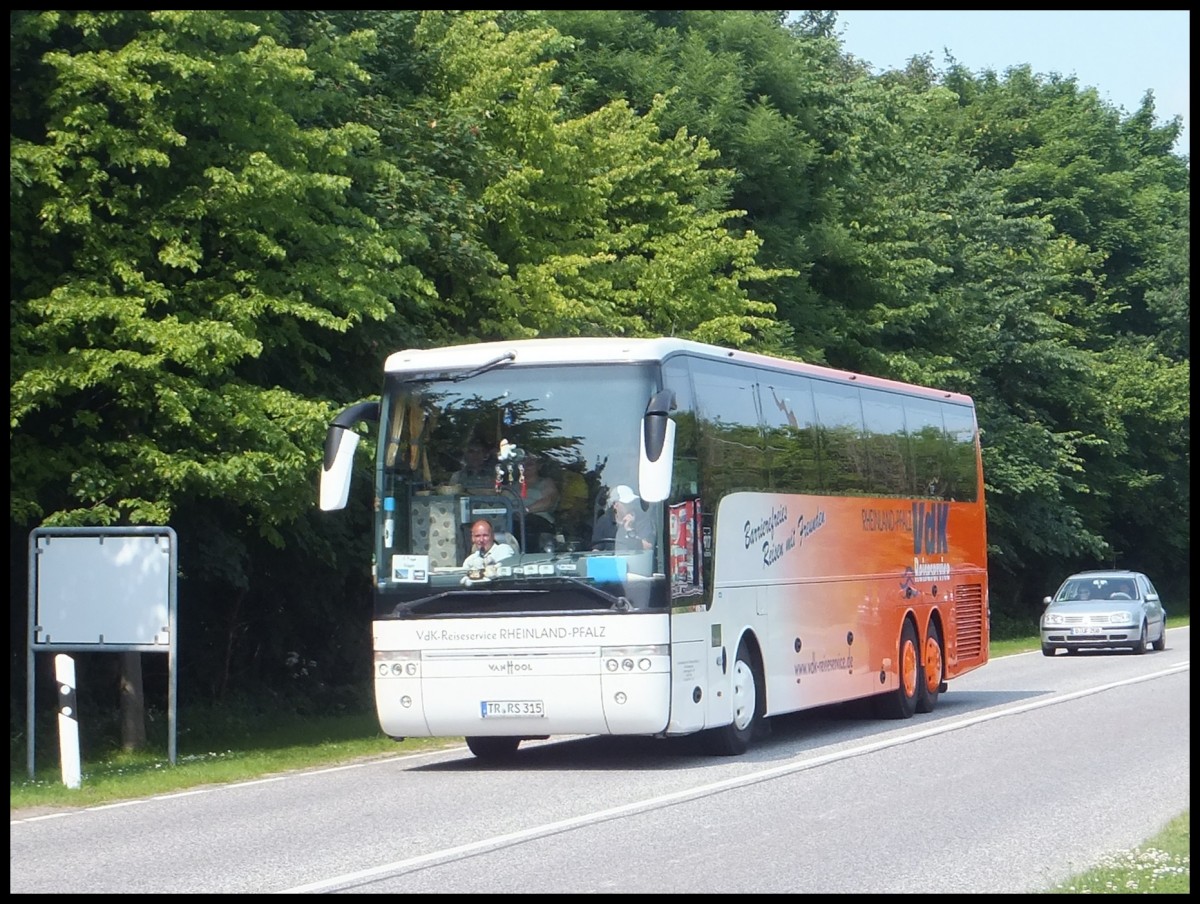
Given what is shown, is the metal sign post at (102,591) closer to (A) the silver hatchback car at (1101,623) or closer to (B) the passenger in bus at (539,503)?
(B) the passenger in bus at (539,503)

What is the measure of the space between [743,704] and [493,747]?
2.45 meters

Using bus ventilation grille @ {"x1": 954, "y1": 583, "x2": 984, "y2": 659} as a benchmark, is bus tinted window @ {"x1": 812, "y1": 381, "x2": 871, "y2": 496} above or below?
above

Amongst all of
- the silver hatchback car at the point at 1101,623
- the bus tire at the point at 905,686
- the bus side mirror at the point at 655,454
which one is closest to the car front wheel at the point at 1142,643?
the silver hatchback car at the point at 1101,623

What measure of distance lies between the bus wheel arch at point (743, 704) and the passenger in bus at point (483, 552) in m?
2.67

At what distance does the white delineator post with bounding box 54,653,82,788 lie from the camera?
16453mm

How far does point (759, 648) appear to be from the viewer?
17.8 meters

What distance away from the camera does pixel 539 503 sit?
15680 millimetres

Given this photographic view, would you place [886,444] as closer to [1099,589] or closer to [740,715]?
[740,715]

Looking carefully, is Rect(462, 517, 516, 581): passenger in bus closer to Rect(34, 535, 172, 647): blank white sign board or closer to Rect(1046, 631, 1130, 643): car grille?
Rect(34, 535, 172, 647): blank white sign board

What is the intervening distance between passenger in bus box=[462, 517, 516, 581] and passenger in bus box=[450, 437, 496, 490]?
1.10ft

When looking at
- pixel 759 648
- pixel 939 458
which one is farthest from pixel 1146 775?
pixel 939 458

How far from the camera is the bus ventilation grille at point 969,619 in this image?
24.7 metres

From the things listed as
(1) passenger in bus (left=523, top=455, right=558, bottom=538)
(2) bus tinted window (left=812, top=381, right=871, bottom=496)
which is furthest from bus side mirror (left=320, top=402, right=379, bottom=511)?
(2) bus tinted window (left=812, top=381, right=871, bottom=496)

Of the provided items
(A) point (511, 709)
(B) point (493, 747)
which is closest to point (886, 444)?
(B) point (493, 747)
